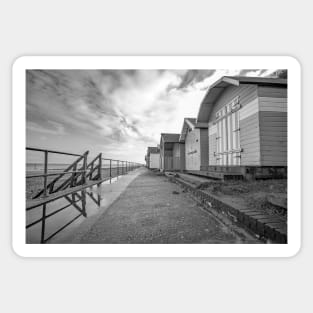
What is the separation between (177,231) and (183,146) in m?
9.71

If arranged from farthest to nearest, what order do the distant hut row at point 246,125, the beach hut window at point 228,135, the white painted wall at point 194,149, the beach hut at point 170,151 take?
the beach hut at point 170,151
the white painted wall at point 194,149
the beach hut window at point 228,135
the distant hut row at point 246,125

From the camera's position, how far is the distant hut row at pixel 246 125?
3143 mm

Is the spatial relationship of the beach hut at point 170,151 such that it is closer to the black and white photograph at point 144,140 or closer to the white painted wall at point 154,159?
the white painted wall at point 154,159

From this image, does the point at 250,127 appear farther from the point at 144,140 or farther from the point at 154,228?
the point at 154,228

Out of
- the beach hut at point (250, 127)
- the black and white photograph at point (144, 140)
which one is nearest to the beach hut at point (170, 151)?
the beach hut at point (250, 127)

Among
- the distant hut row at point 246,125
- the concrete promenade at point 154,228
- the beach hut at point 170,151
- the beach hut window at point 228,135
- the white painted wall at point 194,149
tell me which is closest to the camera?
the concrete promenade at point 154,228

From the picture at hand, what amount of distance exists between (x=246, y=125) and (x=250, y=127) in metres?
0.17

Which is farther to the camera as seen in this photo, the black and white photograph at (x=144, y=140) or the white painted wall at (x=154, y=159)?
the white painted wall at (x=154, y=159)

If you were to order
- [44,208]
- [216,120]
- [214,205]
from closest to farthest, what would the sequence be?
[44,208]
[214,205]
[216,120]

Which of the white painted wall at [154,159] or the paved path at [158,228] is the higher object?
the white painted wall at [154,159]

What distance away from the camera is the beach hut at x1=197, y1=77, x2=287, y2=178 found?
3201 mm
